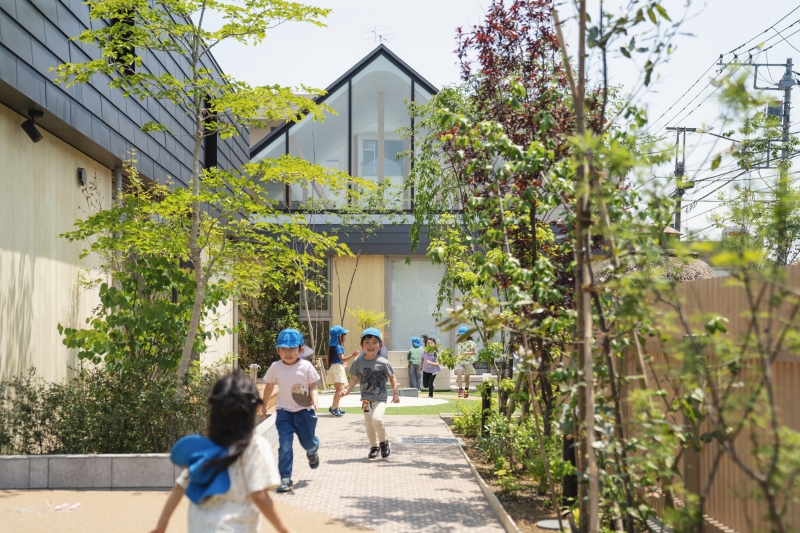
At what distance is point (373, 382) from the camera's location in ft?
37.2

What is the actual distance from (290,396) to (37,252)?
15.7 ft

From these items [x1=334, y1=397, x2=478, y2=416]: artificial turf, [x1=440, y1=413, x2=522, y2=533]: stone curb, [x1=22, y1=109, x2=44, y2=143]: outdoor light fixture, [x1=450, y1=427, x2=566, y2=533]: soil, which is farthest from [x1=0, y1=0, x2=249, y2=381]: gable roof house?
[x1=334, y1=397, x2=478, y2=416]: artificial turf

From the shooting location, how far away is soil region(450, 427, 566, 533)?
7840 mm

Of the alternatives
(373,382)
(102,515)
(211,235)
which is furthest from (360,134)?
(102,515)

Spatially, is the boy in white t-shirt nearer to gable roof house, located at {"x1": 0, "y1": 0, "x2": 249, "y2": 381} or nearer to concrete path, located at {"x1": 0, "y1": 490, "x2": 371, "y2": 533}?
concrete path, located at {"x1": 0, "y1": 490, "x2": 371, "y2": 533}

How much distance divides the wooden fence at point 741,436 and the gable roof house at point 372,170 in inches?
820

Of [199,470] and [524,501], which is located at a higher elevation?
[199,470]

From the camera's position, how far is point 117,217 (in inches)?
398

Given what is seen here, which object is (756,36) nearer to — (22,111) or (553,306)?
(553,306)

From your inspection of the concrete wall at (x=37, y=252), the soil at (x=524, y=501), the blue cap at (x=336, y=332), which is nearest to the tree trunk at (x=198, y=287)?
the concrete wall at (x=37, y=252)

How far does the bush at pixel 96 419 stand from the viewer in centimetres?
936

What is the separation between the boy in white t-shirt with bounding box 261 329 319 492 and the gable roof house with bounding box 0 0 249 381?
12.4 ft

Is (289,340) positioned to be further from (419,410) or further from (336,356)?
(419,410)

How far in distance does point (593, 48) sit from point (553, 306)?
3.84 metres
